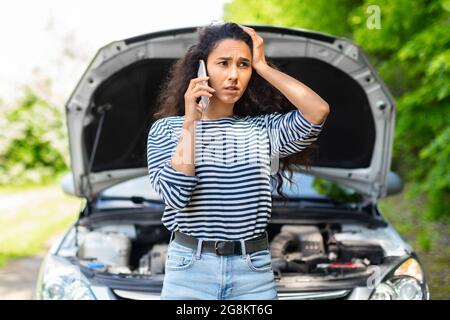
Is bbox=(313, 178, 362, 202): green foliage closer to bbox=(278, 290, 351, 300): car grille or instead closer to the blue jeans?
bbox=(278, 290, 351, 300): car grille

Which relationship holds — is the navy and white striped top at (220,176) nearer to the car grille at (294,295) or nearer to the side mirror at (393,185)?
the car grille at (294,295)

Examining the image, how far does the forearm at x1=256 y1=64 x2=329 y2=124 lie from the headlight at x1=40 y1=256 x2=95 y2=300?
61.7 inches

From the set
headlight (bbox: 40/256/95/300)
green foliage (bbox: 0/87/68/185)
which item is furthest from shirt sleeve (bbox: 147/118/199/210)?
green foliage (bbox: 0/87/68/185)

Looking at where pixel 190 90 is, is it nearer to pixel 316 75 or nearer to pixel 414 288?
pixel 414 288

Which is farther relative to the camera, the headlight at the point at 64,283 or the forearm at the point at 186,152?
the headlight at the point at 64,283

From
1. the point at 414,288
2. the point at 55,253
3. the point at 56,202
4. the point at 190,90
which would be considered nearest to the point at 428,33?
the point at 414,288

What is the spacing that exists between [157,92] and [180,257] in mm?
2143

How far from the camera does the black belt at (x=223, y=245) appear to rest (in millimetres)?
2139

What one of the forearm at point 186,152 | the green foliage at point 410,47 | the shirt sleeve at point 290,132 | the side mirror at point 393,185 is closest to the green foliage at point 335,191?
the side mirror at point 393,185

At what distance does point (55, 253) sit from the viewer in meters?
3.61

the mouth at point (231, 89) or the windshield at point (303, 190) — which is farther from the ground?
the mouth at point (231, 89)

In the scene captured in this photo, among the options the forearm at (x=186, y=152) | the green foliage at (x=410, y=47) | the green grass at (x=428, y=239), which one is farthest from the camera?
the green grass at (x=428, y=239)

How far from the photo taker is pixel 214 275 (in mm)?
2158

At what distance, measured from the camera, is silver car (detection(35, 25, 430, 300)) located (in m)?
3.32
